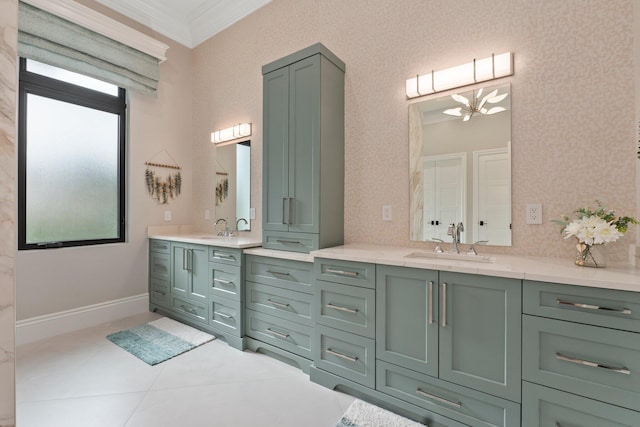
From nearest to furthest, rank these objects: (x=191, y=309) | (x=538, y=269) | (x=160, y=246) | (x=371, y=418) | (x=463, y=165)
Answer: (x=538, y=269) < (x=371, y=418) < (x=463, y=165) < (x=191, y=309) < (x=160, y=246)

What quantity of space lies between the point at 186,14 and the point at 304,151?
2825 millimetres

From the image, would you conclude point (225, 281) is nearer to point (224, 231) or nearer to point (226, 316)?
point (226, 316)

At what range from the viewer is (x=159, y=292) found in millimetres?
3389

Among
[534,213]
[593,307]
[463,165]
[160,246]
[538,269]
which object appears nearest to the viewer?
[593,307]

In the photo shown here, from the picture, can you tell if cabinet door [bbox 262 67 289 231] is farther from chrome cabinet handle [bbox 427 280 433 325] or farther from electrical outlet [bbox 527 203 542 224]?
electrical outlet [bbox 527 203 542 224]

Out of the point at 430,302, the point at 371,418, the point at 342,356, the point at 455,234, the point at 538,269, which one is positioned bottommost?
the point at 371,418

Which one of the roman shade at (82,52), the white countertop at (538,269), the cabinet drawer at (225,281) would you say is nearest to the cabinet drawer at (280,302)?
the cabinet drawer at (225,281)

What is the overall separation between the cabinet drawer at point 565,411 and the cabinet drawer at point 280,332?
1290mm

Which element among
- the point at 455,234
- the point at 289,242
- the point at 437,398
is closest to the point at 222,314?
the point at 289,242

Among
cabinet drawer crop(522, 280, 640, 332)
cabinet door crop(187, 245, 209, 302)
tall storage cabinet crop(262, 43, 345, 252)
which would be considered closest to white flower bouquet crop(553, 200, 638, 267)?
cabinet drawer crop(522, 280, 640, 332)

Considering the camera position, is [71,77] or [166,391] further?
[71,77]

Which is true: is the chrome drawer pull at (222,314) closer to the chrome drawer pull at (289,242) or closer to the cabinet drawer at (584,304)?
the chrome drawer pull at (289,242)

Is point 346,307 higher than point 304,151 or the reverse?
the reverse

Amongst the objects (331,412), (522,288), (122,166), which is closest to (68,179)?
(122,166)
